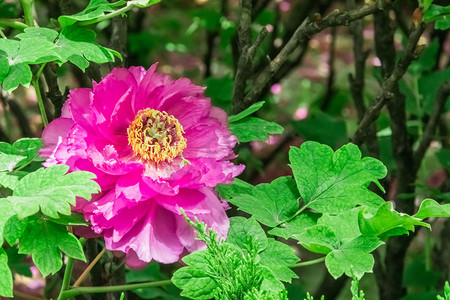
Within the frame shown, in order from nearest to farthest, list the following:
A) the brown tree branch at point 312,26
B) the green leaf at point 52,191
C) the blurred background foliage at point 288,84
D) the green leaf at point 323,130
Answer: the green leaf at point 52,191 < the brown tree branch at point 312,26 < the blurred background foliage at point 288,84 < the green leaf at point 323,130

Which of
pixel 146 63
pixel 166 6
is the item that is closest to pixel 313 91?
pixel 166 6

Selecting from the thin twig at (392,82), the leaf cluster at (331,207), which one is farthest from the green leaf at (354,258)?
the thin twig at (392,82)

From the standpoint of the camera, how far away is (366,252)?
82 centimetres

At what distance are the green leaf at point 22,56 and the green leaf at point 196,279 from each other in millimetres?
273

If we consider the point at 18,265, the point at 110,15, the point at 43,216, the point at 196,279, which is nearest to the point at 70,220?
the point at 43,216

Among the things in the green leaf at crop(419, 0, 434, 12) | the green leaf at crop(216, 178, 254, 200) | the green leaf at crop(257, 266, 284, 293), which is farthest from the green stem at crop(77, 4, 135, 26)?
the green leaf at crop(419, 0, 434, 12)

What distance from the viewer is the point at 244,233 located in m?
0.89

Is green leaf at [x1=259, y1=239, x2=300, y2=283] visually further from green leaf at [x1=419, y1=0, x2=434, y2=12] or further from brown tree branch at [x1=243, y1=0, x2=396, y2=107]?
green leaf at [x1=419, y1=0, x2=434, y2=12]

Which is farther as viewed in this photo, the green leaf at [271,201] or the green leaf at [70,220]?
the green leaf at [271,201]

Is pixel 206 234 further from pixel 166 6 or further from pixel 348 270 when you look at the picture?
pixel 166 6

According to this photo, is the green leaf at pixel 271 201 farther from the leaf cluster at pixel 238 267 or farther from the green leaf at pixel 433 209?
the green leaf at pixel 433 209

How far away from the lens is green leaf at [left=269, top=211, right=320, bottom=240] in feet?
2.90

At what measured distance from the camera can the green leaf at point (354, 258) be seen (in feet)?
2.62

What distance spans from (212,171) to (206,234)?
101 millimetres
